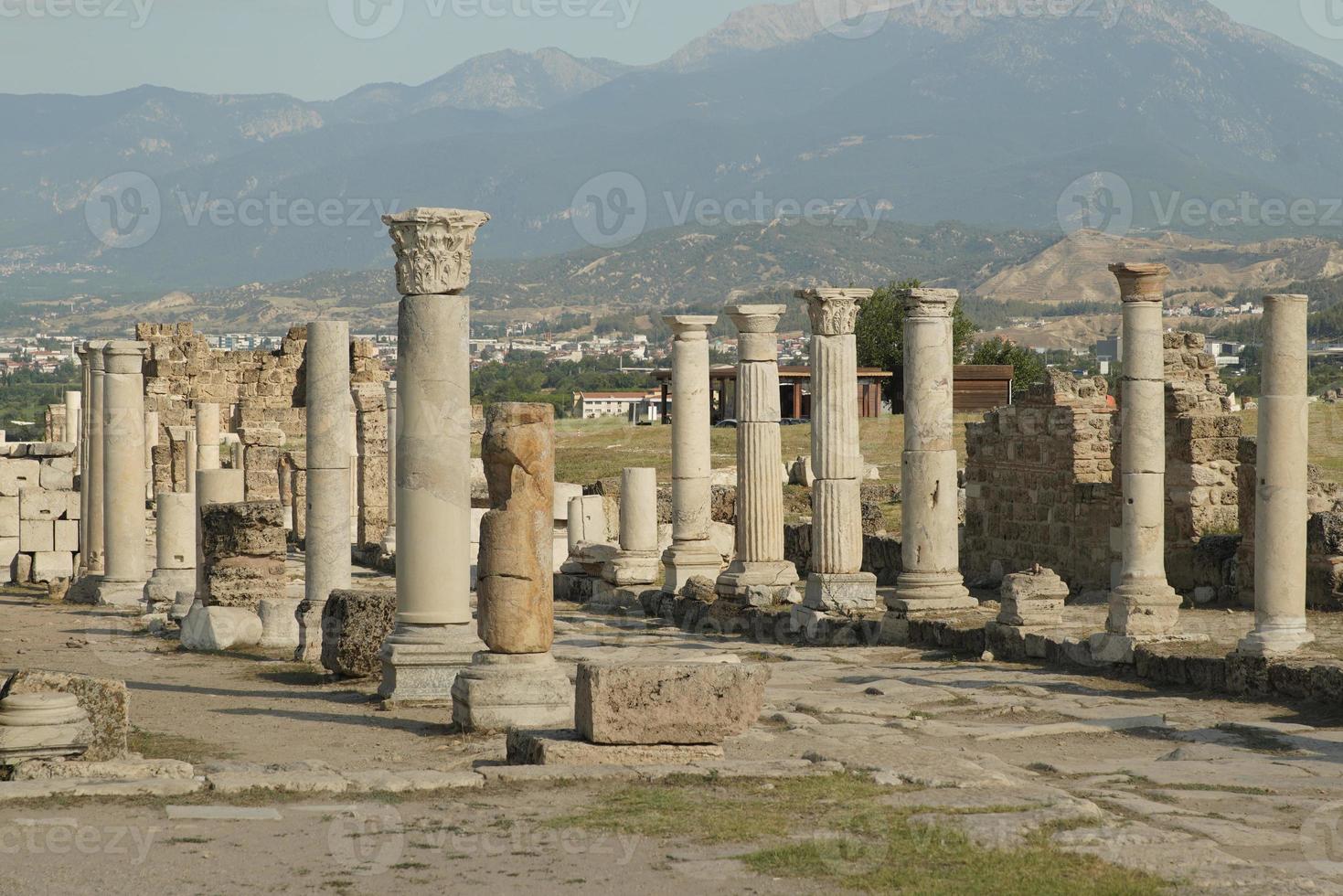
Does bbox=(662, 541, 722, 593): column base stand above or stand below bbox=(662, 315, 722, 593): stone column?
below

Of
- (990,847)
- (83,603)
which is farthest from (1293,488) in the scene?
(83,603)

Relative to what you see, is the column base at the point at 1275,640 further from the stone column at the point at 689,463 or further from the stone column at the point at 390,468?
the stone column at the point at 390,468

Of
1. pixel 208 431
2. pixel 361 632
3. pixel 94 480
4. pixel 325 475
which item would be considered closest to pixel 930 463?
pixel 325 475

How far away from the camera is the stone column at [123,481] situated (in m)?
23.6

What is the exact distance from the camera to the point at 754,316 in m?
22.2

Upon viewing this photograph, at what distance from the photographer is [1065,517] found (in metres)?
24.1

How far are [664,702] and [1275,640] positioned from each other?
6200 mm

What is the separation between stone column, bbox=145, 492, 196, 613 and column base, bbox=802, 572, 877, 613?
827 cm

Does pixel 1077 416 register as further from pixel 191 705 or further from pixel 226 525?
pixel 191 705

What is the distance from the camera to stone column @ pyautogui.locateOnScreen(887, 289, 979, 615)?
63.4 feet

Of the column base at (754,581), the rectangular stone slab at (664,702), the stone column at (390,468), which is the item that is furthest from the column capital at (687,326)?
the rectangular stone slab at (664,702)

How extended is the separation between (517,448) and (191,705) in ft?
12.0

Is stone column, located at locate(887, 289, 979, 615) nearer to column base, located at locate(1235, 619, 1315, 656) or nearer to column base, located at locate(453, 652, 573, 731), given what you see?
column base, located at locate(1235, 619, 1315, 656)

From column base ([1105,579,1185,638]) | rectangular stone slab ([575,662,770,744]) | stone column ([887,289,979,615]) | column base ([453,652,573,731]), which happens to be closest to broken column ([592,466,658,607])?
stone column ([887,289,979,615])
